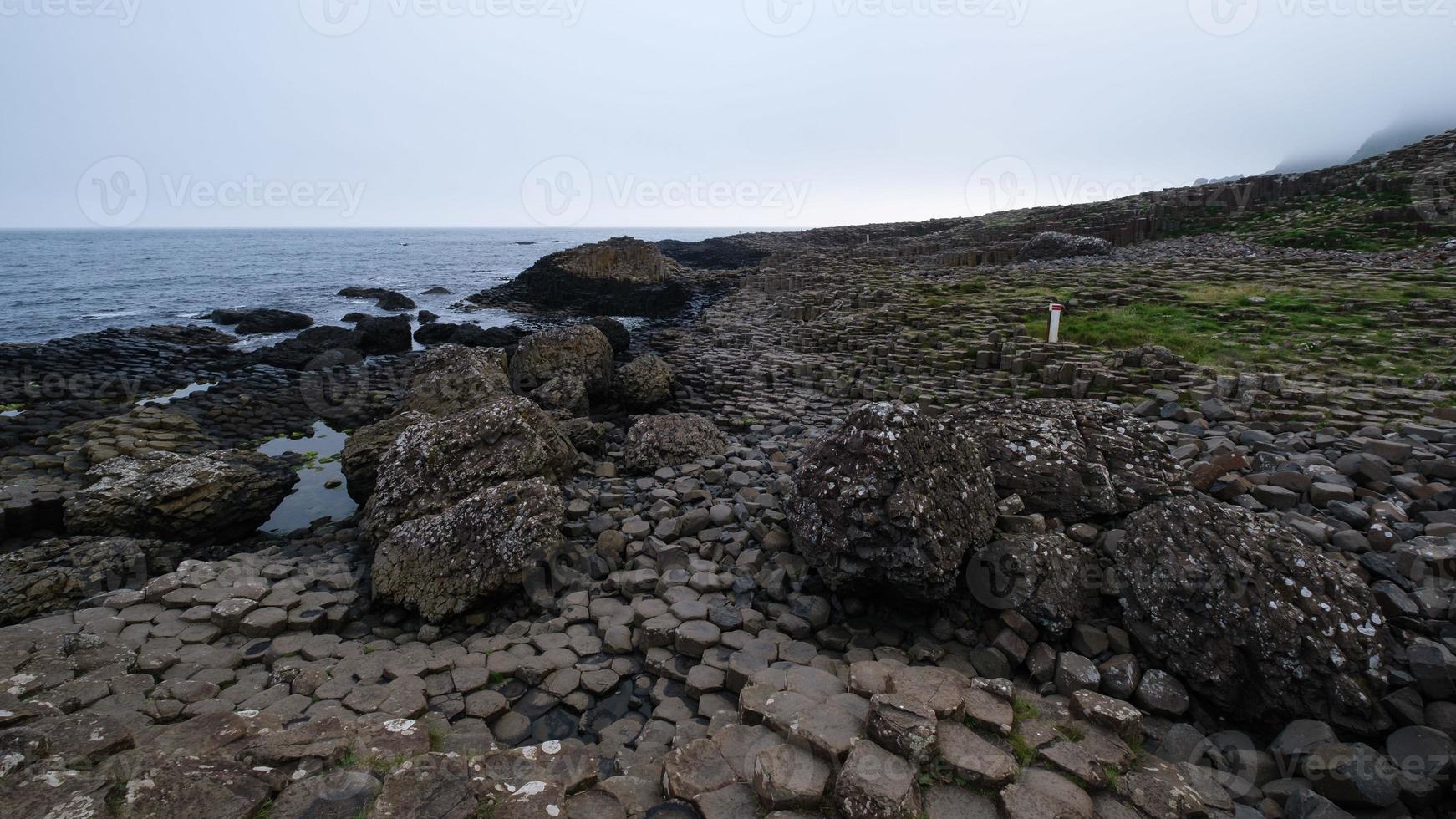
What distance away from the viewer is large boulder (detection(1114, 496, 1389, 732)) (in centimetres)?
412

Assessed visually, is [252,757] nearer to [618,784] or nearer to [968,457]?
[618,784]

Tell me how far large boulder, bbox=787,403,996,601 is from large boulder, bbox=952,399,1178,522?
509 millimetres

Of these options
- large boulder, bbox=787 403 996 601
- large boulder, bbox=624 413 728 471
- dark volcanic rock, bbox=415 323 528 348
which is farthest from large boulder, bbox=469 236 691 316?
large boulder, bbox=787 403 996 601

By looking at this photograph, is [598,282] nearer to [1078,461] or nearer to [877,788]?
[1078,461]

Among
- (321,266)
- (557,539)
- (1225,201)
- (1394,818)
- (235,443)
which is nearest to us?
A: (1394,818)

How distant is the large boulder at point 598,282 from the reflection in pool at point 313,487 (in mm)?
22425

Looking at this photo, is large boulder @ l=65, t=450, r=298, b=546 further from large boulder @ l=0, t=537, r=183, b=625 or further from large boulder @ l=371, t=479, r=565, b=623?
large boulder @ l=371, t=479, r=565, b=623

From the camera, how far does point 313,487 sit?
11.0 meters

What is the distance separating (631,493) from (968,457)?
4.67m

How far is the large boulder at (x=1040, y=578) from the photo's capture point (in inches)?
204

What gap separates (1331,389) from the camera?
892 cm

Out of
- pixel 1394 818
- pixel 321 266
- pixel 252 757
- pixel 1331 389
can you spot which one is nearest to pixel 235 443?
pixel 252 757

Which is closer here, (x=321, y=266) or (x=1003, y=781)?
(x=1003, y=781)

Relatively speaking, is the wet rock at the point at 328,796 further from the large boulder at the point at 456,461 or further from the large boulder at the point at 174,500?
the large boulder at the point at 174,500
